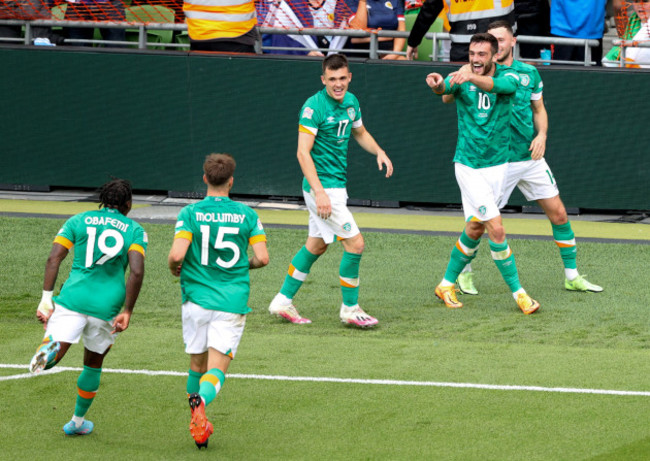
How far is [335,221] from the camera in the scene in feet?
27.6

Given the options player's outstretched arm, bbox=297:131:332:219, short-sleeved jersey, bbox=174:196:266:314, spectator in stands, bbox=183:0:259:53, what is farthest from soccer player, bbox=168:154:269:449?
spectator in stands, bbox=183:0:259:53

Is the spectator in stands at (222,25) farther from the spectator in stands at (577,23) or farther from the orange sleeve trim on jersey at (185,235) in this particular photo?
the orange sleeve trim on jersey at (185,235)

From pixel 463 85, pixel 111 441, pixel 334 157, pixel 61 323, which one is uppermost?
pixel 463 85

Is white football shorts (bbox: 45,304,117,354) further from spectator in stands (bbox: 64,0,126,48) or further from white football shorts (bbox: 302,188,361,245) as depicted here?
spectator in stands (bbox: 64,0,126,48)

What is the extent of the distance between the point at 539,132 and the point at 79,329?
523cm

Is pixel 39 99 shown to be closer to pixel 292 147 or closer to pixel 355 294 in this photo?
pixel 292 147

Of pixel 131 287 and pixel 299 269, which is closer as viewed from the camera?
pixel 131 287

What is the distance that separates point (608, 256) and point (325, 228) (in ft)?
14.1

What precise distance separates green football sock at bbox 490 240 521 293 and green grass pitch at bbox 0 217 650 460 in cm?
27

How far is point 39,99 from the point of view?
14531 millimetres

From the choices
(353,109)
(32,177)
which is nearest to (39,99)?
(32,177)

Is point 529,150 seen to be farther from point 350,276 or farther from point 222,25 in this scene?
point 222,25

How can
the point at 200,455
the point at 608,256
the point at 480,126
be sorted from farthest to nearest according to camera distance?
the point at 608,256 → the point at 480,126 → the point at 200,455

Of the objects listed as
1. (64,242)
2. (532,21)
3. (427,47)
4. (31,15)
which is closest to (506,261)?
(64,242)
